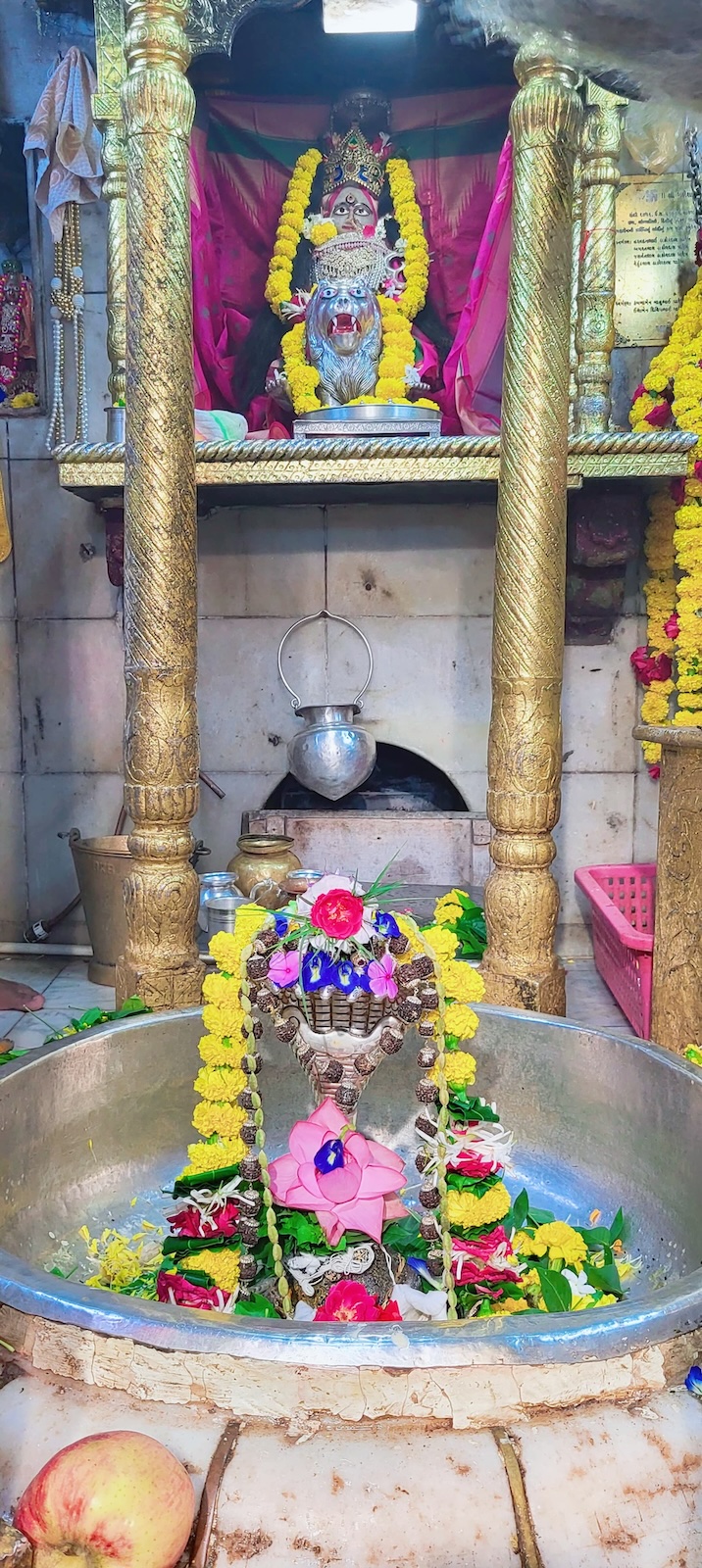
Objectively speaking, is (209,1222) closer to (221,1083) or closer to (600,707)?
(221,1083)

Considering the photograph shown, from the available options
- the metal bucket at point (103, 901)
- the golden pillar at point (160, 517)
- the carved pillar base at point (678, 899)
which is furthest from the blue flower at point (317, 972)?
the metal bucket at point (103, 901)

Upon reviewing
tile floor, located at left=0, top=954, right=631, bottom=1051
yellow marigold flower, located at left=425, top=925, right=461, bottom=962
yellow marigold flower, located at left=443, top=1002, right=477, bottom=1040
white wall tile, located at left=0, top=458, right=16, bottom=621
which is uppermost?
white wall tile, located at left=0, top=458, right=16, bottom=621

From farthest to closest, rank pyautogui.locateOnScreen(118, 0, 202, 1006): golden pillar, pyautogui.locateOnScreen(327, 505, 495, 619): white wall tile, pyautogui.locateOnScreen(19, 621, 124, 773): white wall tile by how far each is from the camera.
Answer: pyautogui.locateOnScreen(19, 621, 124, 773): white wall tile
pyautogui.locateOnScreen(327, 505, 495, 619): white wall tile
pyautogui.locateOnScreen(118, 0, 202, 1006): golden pillar

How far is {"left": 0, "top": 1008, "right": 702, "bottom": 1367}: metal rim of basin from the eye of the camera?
1.24 m

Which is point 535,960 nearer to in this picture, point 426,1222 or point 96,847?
point 426,1222

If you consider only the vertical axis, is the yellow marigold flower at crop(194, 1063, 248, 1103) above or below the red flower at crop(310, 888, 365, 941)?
below

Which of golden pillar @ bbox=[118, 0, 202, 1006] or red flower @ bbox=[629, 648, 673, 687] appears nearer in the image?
golden pillar @ bbox=[118, 0, 202, 1006]

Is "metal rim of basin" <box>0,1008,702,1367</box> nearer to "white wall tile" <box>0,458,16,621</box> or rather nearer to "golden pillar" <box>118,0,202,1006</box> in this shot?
"golden pillar" <box>118,0,202,1006</box>

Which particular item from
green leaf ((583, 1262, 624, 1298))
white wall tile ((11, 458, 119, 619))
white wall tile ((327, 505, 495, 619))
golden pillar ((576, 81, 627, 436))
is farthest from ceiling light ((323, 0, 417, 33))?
green leaf ((583, 1262, 624, 1298))

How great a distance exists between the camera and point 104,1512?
1037 millimetres

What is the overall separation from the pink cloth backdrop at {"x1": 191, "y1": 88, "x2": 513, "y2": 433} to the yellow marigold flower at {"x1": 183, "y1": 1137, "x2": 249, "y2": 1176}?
12.2 feet

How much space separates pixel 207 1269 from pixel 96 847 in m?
3.29

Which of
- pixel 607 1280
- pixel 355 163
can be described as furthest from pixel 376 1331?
pixel 355 163

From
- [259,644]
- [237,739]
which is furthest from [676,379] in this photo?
[237,739]
